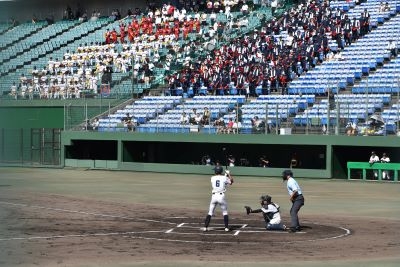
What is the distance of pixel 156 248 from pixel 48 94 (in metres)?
41.6

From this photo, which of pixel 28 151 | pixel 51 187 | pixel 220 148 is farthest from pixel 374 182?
pixel 28 151

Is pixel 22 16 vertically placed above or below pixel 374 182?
above

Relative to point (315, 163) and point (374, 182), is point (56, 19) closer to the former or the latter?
point (315, 163)

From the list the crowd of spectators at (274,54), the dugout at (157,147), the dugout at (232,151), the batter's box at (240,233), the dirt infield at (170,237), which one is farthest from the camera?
the crowd of spectators at (274,54)

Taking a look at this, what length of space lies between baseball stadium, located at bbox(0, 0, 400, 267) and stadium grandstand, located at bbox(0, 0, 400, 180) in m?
0.12

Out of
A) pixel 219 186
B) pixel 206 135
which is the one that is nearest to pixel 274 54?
pixel 206 135

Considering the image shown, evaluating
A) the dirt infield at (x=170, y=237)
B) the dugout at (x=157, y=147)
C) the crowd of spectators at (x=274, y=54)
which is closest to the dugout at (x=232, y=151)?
the dugout at (x=157, y=147)

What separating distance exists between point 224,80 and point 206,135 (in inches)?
289

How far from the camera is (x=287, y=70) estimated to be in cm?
Answer: 5134

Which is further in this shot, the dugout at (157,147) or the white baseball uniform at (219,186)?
the dugout at (157,147)

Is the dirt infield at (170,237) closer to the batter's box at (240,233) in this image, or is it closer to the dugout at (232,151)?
the batter's box at (240,233)

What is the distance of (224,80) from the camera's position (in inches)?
2099

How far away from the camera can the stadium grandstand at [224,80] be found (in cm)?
4516

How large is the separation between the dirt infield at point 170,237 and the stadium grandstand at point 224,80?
1664cm
